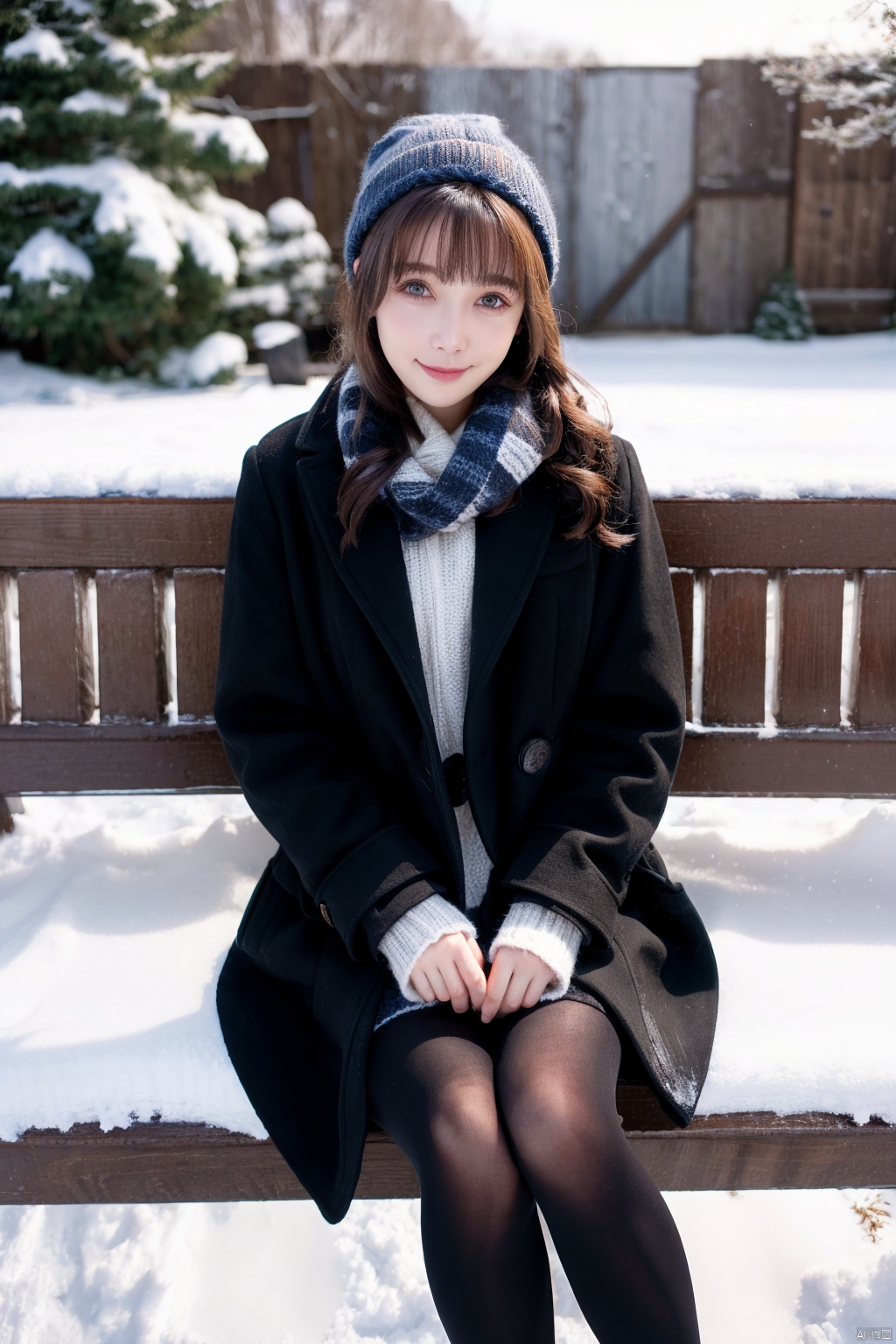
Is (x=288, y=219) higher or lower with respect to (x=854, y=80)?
lower

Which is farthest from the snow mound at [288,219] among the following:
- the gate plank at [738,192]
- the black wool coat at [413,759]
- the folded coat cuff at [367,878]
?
the folded coat cuff at [367,878]

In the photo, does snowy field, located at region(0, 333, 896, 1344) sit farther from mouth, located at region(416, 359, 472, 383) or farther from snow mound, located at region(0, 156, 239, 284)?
snow mound, located at region(0, 156, 239, 284)

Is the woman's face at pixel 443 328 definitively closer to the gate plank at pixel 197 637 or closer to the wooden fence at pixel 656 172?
the gate plank at pixel 197 637

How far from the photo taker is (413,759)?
5.52 feet

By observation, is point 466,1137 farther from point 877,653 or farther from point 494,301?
point 877,653

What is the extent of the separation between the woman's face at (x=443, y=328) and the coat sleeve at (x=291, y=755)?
0.29 meters

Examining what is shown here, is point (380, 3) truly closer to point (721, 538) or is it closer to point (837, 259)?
point (837, 259)

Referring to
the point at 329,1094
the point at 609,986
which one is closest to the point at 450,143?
the point at 609,986

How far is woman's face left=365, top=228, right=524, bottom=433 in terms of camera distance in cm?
158

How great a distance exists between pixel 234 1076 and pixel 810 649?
49.1 inches

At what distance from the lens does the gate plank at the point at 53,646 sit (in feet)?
6.82

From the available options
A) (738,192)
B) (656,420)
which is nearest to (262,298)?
(656,420)

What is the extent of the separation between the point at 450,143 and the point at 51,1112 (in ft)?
4.68

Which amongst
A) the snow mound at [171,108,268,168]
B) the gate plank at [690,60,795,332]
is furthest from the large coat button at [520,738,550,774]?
the gate plank at [690,60,795,332]
